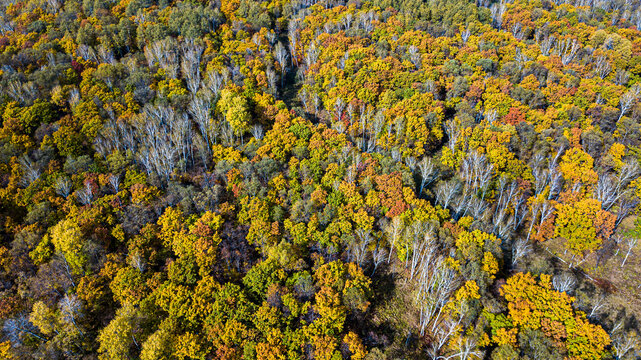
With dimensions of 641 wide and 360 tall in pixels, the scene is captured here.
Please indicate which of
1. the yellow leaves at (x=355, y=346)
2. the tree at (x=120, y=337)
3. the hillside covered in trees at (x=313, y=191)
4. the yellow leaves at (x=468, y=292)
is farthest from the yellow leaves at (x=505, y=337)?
the tree at (x=120, y=337)

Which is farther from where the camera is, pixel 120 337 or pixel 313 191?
pixel 313 191

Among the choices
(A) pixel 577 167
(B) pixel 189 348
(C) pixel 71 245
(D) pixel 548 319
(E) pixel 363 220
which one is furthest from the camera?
(A) pixel 577 167

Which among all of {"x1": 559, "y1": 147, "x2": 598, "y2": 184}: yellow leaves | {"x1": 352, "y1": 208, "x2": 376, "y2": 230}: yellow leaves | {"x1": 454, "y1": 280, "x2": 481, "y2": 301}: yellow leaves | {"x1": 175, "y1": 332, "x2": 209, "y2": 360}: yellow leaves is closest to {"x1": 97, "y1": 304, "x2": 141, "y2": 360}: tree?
{"x1": 175, "y1": 332, "x2": 209, "y2": 360}: yellow leaves

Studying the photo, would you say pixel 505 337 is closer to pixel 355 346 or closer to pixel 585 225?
pixel 355 346

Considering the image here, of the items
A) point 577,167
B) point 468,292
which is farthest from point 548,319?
point 577,167

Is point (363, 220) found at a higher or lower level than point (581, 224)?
higher

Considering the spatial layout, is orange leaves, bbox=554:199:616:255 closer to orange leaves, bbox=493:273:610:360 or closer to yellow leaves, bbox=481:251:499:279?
orange leaves, bbox=493:273:610:360

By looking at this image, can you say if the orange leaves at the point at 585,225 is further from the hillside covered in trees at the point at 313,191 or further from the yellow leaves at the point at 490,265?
the yellow leaves at the point at 490,265

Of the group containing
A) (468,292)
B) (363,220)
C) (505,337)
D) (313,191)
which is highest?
(313,191)
